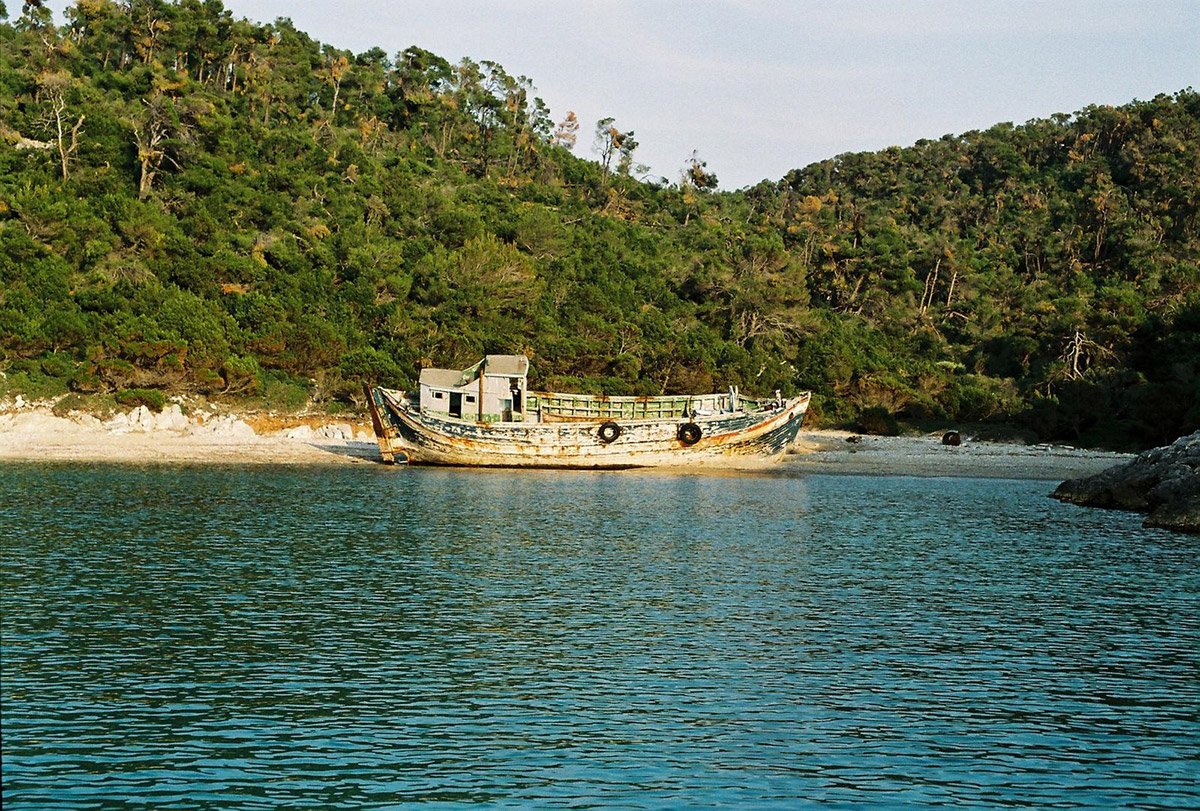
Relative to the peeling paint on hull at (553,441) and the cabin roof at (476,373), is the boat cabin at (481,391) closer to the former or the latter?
the cabin roof at (476,373)

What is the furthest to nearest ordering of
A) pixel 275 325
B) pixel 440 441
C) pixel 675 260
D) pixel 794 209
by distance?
pixel 794 209 → pixel 675 260 → pixel 275 325 → pixel 440 441

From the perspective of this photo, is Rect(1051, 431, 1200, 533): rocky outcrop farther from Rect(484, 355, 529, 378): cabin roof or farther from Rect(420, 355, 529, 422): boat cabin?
Rect(420, 355, 529, 422): boat cabin

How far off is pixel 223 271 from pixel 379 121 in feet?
154

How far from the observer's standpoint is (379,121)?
4122 inches

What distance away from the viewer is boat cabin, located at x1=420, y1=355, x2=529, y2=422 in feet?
164

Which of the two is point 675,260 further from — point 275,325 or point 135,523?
point 135,523

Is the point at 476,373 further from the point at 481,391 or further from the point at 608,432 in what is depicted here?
the point at 608,432

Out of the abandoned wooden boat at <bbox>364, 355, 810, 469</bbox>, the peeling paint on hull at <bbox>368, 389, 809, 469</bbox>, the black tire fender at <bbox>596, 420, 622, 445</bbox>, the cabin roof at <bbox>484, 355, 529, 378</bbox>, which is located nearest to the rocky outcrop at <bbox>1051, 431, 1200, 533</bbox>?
the peeling paint on hull at <bbox>368, 389, 809, 469</bbox>

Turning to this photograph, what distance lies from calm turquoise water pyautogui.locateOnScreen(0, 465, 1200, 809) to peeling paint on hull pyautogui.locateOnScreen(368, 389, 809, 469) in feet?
55.1

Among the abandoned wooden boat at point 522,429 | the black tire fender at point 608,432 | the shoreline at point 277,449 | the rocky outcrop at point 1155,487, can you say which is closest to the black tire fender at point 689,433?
the abandoned wooden boat at point 522,429

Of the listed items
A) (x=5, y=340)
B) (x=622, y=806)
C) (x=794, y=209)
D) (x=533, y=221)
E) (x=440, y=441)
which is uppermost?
(x=794, y=209)

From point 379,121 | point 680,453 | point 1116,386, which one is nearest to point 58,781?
point 680,453

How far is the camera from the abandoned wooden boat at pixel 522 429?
49.6 meters

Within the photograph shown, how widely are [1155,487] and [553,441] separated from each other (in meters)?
23.6
